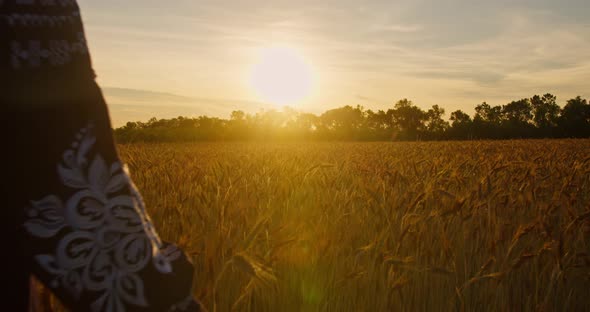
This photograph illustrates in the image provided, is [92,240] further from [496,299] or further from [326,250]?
[496,299]

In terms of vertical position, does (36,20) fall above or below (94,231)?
above

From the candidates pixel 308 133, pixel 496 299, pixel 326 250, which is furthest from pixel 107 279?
pixel 308 133

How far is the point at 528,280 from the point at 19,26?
2194 mm

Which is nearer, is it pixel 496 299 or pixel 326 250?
pixel 496 299

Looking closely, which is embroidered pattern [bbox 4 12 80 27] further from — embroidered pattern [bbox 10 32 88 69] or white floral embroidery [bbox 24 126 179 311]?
white floral embroidery [bbox 24 126 179 311]

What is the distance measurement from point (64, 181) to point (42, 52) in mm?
174

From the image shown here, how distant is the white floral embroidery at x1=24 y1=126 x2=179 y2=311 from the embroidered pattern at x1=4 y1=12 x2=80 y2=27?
0.15 m

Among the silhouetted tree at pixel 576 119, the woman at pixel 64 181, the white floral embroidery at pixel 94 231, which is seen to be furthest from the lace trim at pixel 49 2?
the silhouetted tree at pixel 576 119

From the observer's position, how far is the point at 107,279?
63 cm

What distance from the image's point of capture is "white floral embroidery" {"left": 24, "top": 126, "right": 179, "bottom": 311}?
0.61 meters

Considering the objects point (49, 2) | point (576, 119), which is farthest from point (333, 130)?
point (49, 2)

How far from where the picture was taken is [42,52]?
24.0 inches

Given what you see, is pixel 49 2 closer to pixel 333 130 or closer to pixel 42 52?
pixel 42 52

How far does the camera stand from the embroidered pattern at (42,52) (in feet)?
1.96
